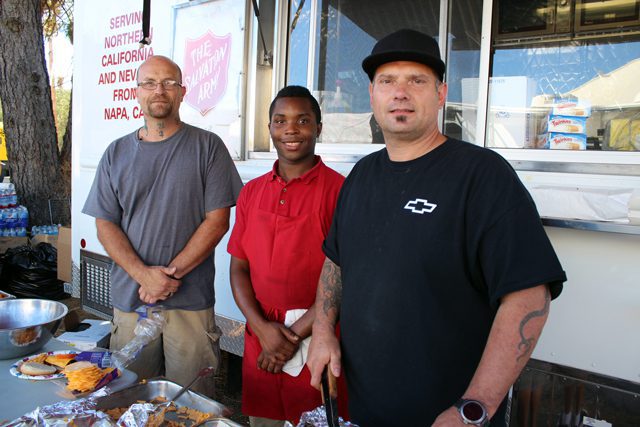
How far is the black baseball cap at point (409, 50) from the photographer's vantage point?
1546 mm

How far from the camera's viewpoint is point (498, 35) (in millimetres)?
2912

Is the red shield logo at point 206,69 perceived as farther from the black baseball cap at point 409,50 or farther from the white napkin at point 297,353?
the black baseball cap at point 409,50

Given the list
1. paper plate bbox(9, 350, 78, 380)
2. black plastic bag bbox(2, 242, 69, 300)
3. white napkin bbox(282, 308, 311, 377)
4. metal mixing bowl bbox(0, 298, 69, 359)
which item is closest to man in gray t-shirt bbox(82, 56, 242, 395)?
metal mixing bowl bbox(0, 298, 69, 359)

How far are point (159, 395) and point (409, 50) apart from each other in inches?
50.8

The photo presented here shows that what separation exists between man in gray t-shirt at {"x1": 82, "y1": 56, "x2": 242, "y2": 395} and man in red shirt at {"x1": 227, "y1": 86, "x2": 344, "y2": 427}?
279mm

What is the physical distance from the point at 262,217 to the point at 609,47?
205cm

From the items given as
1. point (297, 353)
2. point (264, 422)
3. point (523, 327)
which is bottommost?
point (264, 422)

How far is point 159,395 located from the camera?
65.4 inches

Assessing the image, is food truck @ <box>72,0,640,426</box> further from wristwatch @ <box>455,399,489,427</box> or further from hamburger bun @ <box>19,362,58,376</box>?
hamburger bun @ <box>19,362,58,376</box>

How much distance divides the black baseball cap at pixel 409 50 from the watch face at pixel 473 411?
945 mm

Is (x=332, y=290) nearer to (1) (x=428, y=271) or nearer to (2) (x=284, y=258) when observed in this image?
(2) (x=284, y=258)

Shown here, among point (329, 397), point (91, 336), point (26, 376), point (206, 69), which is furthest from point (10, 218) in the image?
point (329, 397)

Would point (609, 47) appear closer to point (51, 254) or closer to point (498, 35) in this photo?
point (498, 35)

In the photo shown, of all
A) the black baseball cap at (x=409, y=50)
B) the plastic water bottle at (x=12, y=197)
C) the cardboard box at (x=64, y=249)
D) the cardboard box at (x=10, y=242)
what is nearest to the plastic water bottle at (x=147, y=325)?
the black baseball cap at (x=409, y=50)
